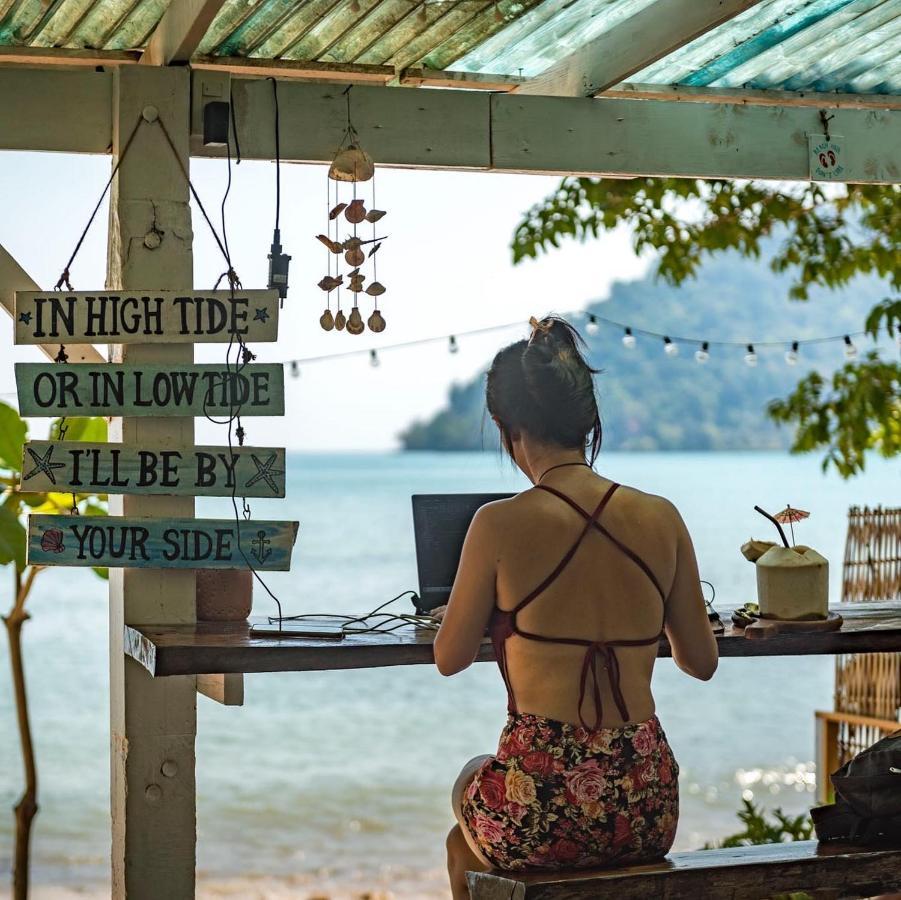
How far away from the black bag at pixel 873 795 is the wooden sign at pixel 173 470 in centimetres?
154

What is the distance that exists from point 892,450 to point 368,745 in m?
13.1

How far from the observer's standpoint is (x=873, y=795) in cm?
312

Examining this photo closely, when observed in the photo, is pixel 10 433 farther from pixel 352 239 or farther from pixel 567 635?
pixel 567 635

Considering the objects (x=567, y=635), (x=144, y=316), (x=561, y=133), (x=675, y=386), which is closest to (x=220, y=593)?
(x=144, y=316)

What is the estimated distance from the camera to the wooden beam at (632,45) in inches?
139

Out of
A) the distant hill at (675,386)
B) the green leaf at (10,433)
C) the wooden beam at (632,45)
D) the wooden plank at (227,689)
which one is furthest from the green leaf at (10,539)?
the distant hill at (675,386)

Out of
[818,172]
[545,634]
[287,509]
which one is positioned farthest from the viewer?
[287,509]

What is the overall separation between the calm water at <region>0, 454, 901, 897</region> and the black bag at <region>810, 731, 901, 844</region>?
1867 millimetres

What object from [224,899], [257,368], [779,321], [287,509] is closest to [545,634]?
[257,368]

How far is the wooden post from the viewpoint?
3572 mm

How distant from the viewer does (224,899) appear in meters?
8.28

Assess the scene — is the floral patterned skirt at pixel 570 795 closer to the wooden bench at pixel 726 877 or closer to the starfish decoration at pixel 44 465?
the wooden bench at pixel 726 877

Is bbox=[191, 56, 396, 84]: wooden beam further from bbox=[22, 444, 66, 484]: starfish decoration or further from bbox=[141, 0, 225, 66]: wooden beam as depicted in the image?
bbox=[22, 444, 66, 484]: starfish decoration

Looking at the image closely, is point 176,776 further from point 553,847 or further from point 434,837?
point 434,837
